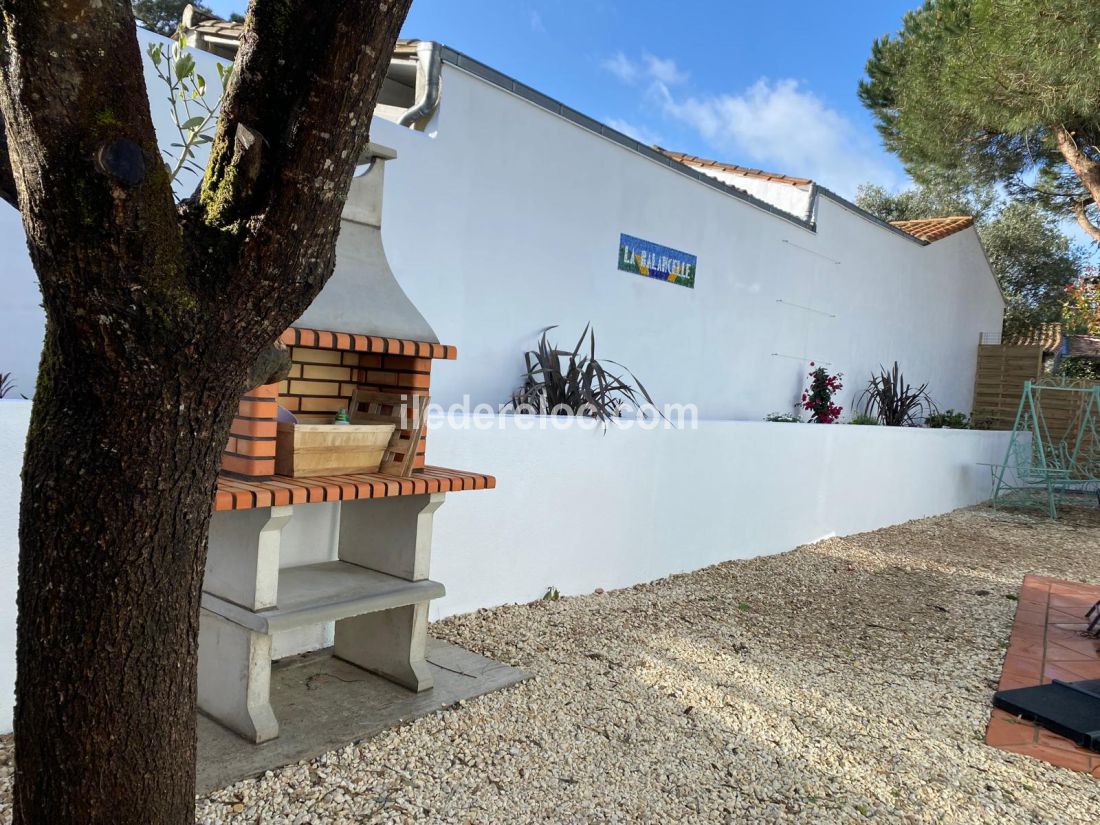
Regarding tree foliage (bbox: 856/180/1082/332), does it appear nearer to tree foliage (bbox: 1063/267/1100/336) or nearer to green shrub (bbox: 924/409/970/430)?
tree foliage (bbox: 1063/267/1100/336)

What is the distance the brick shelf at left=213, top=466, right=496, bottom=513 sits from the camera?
8.27 feet

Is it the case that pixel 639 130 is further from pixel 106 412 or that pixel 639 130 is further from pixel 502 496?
pixel 106 412

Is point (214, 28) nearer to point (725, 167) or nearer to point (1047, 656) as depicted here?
point (1047, 656)

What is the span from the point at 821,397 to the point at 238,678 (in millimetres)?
7383

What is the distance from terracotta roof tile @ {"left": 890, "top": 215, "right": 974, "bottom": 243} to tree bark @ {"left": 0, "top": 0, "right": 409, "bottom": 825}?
11686 millimetres

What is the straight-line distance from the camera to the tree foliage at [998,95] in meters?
7.83

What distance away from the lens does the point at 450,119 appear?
16.8 ft

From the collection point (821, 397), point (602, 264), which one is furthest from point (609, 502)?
point (821, 397)

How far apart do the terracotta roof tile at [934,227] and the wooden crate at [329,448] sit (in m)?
10.5

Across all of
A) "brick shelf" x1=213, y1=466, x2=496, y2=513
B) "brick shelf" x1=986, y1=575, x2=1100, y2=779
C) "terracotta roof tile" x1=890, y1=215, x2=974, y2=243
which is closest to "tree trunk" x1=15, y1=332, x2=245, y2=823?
"brick shelf" x1=213, y1=466, x2=496, y2=513

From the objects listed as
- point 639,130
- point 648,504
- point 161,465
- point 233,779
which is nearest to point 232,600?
point 233,779

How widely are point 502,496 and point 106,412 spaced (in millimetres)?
3126

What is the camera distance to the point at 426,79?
4883 millimetres

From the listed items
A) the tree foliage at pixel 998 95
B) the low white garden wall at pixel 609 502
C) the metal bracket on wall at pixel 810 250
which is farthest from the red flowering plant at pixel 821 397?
the tree foliage at pixel 998 95
